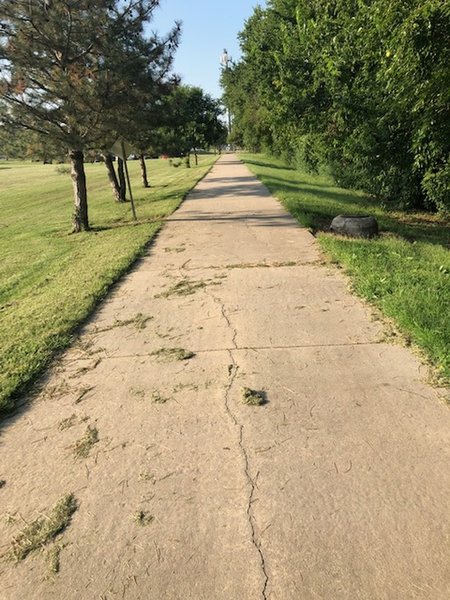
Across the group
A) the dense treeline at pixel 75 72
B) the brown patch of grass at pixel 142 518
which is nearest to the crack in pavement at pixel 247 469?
the brown patch of grass at pixel 142 518

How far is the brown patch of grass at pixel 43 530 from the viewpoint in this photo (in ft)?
7.43

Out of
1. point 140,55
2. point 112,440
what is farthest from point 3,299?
point 140,55

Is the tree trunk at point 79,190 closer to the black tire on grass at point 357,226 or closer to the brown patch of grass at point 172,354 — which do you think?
the black tire on grass at point 357,226

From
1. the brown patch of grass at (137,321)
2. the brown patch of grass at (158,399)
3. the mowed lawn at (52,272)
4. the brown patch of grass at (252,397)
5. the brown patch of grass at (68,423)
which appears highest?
the brown patch of grass at (252,397)

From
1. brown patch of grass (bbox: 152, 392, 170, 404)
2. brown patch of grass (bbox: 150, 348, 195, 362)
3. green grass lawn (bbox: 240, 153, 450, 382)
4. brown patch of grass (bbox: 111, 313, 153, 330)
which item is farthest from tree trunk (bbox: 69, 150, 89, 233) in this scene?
brown patch of grass (bbox: 152, 392, 170, 404)

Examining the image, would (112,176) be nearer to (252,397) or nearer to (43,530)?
(252,397)

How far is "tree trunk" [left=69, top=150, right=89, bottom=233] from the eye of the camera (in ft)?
36.8

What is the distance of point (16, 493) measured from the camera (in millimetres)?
2652

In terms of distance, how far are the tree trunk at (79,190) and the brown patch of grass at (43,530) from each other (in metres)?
9.83

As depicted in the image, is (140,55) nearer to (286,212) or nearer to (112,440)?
(286,212)

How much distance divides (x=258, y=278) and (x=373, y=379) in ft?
9.92

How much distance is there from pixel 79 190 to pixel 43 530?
1021 centimetres

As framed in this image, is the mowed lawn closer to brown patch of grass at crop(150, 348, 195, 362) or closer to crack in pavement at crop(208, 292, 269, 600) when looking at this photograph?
brown patch of grass at crop(150, 348, 195, 362)

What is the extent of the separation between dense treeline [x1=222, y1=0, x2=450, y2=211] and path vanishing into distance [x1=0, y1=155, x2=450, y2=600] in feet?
12.2
